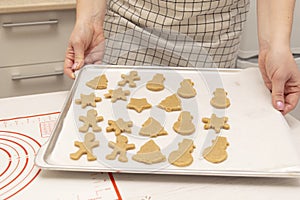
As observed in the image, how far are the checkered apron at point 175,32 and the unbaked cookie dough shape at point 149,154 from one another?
0.30 m

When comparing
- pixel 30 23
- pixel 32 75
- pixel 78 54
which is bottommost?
pixel 32 75

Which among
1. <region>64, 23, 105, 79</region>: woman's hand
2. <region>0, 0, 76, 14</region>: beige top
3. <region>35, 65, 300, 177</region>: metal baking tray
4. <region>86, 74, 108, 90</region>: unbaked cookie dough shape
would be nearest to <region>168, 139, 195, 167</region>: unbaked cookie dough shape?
<region>35, 65, 300, 177</region>: metal baking tray

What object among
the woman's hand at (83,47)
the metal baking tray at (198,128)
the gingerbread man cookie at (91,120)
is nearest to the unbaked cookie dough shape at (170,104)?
the metal baking tray at (198,128)

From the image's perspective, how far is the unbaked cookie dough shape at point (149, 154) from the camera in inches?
20.9

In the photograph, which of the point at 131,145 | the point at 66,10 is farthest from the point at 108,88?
the point at 66,10

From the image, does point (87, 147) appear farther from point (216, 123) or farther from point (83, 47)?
point (83, 47)

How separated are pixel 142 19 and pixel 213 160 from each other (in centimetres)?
40

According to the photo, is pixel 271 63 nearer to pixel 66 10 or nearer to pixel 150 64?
pixel 150 64

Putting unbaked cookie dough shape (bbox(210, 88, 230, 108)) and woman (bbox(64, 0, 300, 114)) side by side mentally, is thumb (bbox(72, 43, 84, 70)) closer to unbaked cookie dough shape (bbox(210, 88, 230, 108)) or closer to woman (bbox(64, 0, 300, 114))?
woman (bbox(64, 0, 300, 114))

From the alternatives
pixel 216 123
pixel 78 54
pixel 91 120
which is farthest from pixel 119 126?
→ pixel 78 54

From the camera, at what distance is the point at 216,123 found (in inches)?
24.3

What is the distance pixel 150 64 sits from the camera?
2.75ft

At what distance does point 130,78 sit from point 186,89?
112 mm

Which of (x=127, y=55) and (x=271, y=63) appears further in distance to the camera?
(x=127, y=55)
